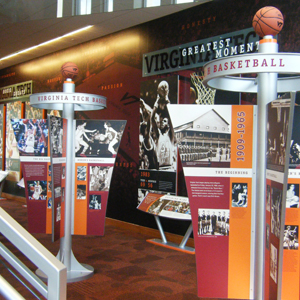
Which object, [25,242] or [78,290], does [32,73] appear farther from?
[25,242]

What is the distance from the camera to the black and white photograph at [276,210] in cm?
170

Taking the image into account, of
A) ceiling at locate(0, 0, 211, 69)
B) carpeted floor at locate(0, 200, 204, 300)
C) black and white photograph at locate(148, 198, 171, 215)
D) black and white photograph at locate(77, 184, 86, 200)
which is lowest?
carpeted floor at locate(0, 200, 204, 300)

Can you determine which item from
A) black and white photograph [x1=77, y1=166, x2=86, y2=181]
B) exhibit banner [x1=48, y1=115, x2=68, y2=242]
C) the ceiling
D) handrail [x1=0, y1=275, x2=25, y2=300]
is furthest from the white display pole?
the ceiling

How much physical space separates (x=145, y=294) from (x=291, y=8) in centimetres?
346

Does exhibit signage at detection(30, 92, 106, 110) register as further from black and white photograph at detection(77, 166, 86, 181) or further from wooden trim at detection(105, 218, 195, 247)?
wooden trim at detection(105, 218, 195, 247)

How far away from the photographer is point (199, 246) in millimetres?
2098

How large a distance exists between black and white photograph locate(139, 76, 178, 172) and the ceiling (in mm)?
1037

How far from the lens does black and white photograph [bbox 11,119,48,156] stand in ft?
12.1

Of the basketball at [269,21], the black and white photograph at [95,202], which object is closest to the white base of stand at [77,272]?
the black and white photograph at [95,202]

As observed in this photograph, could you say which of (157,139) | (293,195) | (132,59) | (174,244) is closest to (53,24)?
(132,59)

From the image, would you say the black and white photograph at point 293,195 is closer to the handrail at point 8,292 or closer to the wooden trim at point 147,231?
the handrail at point 8,292

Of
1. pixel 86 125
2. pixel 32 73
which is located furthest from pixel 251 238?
pixel 32 73

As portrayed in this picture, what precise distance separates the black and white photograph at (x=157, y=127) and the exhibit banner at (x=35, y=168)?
203 cm

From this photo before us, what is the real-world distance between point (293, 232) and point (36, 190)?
2635 millimetres
